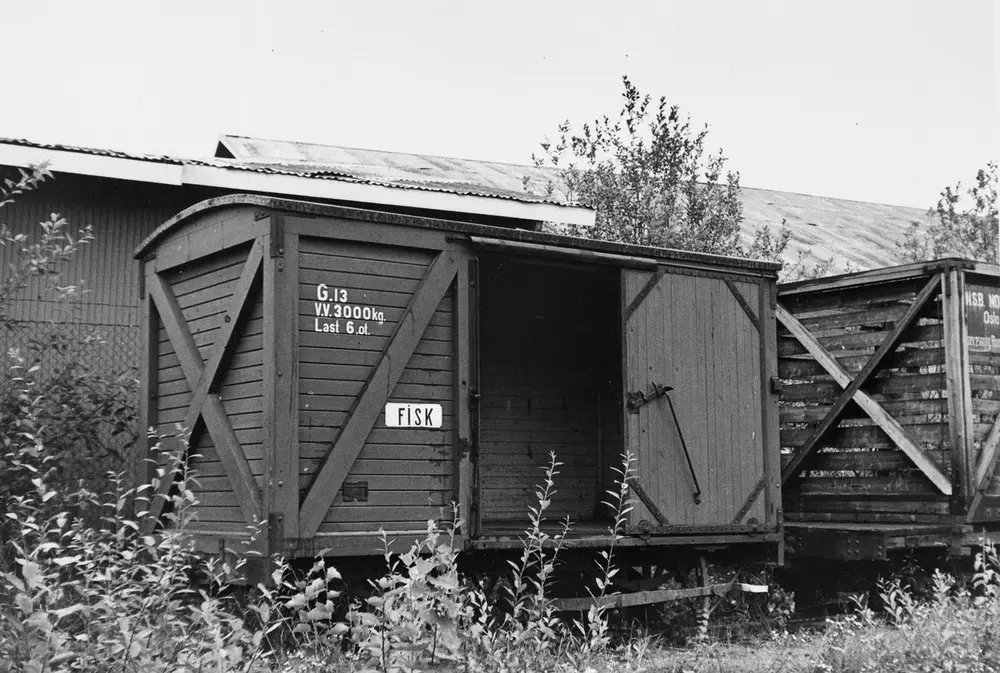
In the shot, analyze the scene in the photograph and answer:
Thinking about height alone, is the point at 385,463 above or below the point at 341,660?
above

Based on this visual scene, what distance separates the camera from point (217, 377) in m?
8.39

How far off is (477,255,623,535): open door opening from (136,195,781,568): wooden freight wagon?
1.08 meters

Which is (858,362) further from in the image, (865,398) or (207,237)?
(207,237)

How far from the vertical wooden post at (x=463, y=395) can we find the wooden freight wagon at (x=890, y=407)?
4019 millimetres

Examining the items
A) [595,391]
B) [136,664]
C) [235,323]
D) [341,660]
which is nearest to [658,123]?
[595,391]

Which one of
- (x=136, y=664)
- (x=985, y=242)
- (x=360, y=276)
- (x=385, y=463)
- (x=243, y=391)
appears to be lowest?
(x=136, y=664)

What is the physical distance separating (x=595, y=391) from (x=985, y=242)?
12807 millimetres

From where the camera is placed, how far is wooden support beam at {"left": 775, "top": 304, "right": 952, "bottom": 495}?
10.7m

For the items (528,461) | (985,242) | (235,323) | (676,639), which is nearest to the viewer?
(235,323)

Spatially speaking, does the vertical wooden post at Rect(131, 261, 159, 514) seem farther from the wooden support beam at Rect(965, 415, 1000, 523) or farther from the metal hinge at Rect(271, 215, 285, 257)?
the wooden support beam at Rect(965, 415, 1000, 523)

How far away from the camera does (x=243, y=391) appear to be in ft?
26.8

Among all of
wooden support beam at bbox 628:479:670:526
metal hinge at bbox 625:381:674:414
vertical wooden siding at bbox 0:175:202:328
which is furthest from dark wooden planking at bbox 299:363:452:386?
vertical wooden siding at bbox 0:175:202:328

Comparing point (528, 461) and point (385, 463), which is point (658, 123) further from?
point (385, 463)

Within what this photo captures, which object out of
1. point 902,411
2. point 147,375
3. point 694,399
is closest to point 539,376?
point 694,399
